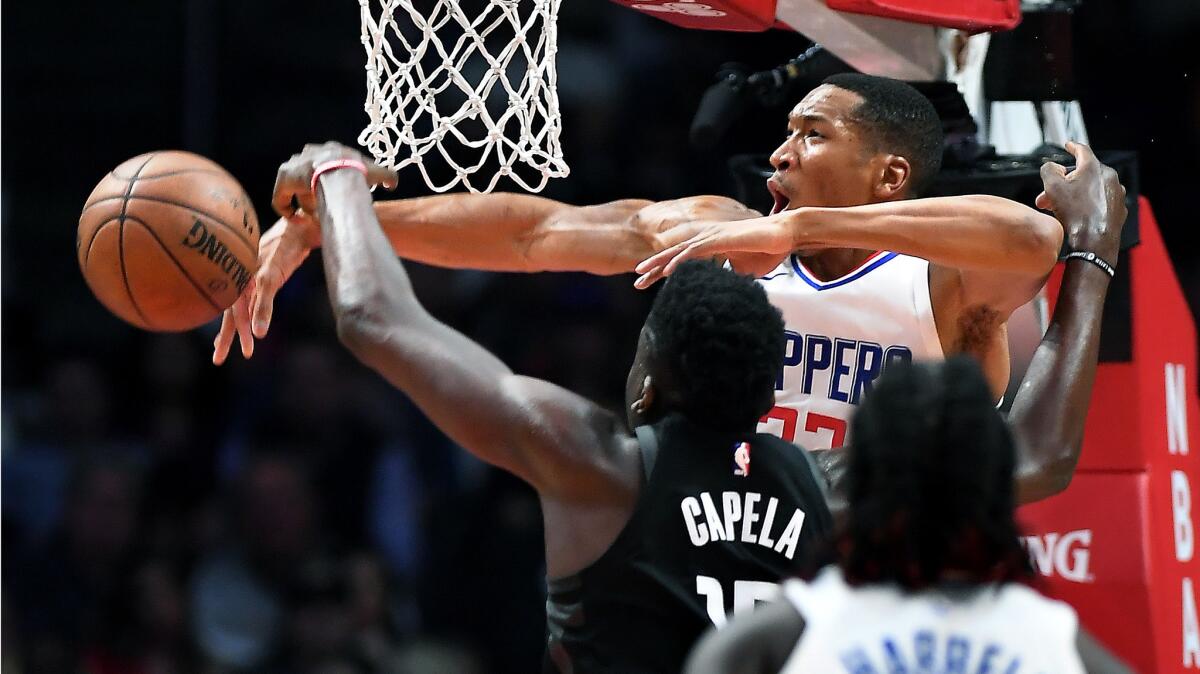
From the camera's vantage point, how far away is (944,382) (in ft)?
6.18

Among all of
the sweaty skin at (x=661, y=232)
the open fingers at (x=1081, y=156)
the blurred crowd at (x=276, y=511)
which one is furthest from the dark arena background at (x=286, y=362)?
the open fingers at (x=1081, y=156)

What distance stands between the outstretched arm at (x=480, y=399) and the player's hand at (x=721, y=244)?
1.84 ft

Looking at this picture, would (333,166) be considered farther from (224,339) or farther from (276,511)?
(276,511)

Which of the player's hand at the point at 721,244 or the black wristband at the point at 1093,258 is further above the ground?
the black wristband at the point at 1093,258

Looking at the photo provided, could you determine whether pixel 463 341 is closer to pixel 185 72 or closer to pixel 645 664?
pixel 645 664

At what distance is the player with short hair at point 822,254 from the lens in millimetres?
3643

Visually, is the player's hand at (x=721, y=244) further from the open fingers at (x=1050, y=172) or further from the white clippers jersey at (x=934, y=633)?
the white clippers jersey at (x=934, y=633)

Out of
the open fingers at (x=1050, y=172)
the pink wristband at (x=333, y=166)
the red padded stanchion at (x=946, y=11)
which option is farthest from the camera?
the red padded stanchion at (x=946, y=11)

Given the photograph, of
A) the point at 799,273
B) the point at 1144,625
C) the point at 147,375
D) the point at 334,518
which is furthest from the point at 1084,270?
the point at 147,375

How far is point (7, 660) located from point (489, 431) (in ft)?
15.1

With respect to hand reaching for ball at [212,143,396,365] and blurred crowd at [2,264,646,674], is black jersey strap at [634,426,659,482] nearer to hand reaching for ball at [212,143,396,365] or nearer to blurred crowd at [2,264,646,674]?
hand reaching for ball at [212,143,396,365]

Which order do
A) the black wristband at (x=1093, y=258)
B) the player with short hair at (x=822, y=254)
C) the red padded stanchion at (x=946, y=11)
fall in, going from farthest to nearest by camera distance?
the red padded stanchion at (x=946, y=11), the player with short hair at (x=822, y=254), the black wristband at (x=1093, y=258)

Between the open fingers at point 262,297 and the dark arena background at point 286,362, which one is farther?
the dark arena background at point 286,362

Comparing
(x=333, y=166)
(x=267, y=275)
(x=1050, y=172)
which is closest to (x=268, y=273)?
(x=267, y=275)
